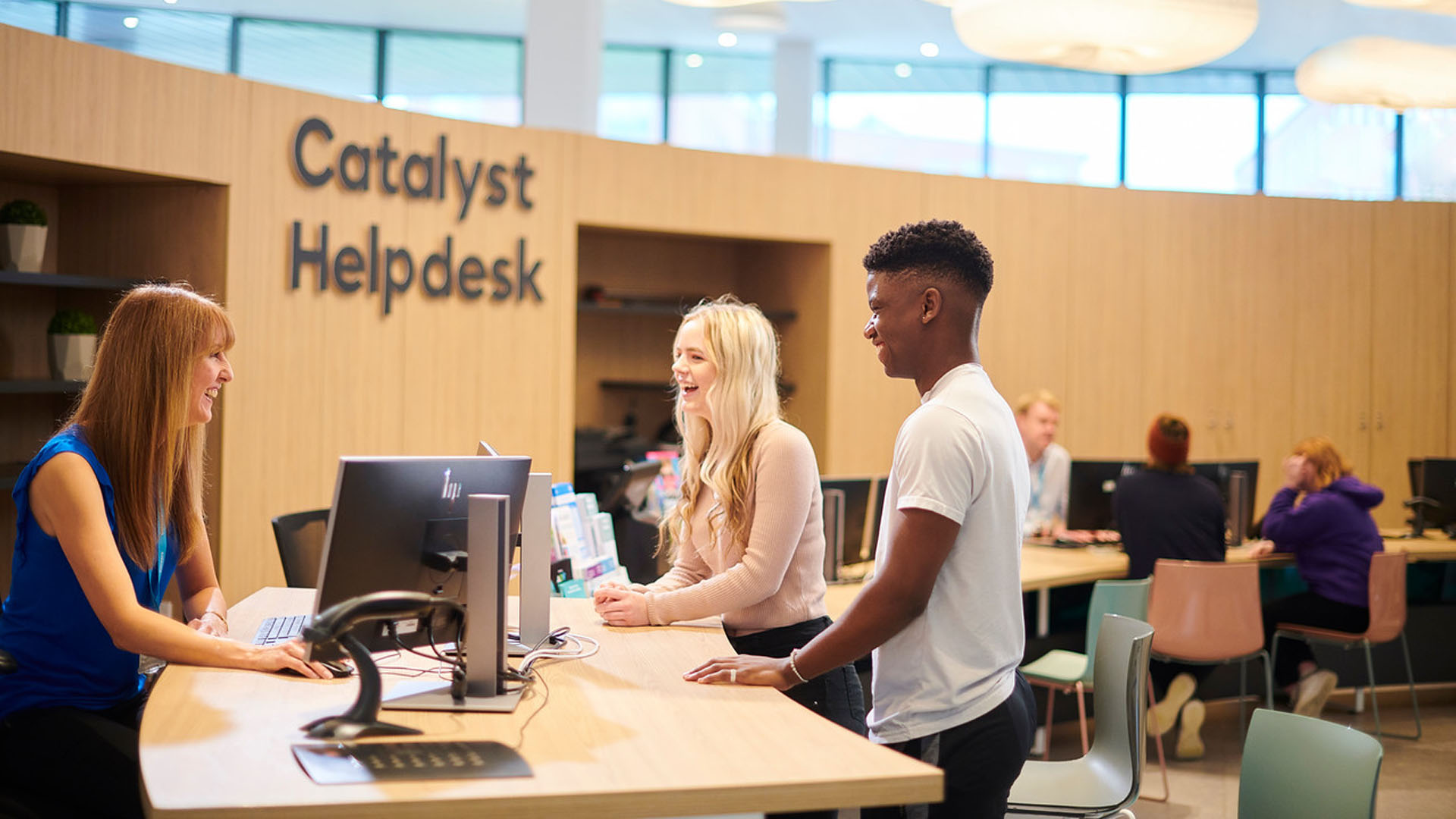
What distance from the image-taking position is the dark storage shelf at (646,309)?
22.7 ft

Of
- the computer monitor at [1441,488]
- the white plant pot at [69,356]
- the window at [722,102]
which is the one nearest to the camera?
the white plant pot at [69,356]

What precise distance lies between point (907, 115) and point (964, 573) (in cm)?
939

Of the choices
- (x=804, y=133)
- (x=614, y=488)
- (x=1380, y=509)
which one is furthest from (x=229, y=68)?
(x=1380, y=509)

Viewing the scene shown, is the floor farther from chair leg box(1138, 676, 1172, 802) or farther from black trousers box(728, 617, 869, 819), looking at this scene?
black trousers box(728, 617, 869, 819)

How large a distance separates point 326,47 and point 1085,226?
6500 millimetres

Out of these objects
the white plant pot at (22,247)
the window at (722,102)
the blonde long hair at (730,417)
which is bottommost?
the blonde long hair at (730,417)

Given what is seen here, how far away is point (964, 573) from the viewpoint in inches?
78.2

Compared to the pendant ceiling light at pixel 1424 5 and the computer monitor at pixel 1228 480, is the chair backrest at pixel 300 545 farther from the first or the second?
the pendant ceiling light at pixel 1424 5

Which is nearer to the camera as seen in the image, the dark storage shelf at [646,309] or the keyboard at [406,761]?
the keyboard at [406,761]

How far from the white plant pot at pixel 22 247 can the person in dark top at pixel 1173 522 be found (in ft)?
15.9

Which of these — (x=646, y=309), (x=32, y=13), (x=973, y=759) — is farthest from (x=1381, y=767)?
(x=32, y=13)

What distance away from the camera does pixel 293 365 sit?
5.45m

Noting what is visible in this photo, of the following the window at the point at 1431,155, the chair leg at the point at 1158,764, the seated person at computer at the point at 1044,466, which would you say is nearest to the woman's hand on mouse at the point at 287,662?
the chair leg at the point at 1158,764

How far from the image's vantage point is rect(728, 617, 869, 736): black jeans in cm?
256
